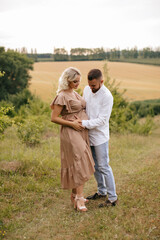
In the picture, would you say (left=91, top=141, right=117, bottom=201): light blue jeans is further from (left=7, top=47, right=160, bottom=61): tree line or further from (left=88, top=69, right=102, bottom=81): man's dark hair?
(left=7, top=47, right=160, bottom=61): tree line

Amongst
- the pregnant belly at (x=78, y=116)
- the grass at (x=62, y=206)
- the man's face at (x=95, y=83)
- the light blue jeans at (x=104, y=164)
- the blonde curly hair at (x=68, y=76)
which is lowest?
the grass at (x=62, y=206)

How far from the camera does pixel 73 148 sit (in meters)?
4.08

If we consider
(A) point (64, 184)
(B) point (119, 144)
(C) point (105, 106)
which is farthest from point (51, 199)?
(B) point (119, 144)

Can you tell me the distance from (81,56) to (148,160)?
44257 mm

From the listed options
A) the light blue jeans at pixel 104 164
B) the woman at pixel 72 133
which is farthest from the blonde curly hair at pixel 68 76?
the light blue jeans at pixel 104 164

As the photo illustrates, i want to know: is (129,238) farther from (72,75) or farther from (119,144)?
(119,144)

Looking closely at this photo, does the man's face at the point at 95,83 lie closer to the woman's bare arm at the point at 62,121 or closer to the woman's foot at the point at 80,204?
the woman's bare arm at the point at 62,121

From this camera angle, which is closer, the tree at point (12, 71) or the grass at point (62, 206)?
the grass at point (62, 206)

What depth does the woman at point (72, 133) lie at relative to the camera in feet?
13.2

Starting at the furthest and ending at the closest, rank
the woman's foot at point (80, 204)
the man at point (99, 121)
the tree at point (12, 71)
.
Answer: the tree at point (12, 71) < the woman's foot at point (80, 204) < the man at point (99, 121)

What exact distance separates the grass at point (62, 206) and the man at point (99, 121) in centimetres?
47

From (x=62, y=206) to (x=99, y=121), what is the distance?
1.91m

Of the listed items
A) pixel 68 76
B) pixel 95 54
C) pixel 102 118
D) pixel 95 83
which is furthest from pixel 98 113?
pixel 95 54

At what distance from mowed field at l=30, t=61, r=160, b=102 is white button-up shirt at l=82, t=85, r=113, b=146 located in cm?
2982
